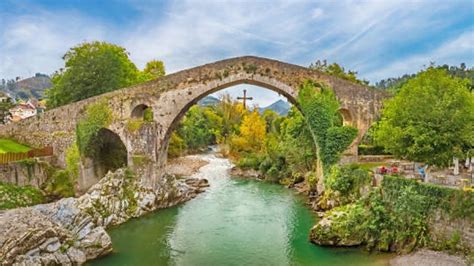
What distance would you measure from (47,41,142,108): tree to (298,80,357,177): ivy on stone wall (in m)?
14.2

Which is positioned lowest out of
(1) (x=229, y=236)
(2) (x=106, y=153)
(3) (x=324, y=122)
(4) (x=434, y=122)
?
(1) (x=229, y=236)

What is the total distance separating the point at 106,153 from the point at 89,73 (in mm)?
6672

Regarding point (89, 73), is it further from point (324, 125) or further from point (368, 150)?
point (368, 150)

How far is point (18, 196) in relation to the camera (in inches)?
768

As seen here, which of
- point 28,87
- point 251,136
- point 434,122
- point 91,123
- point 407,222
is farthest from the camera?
point 28,87

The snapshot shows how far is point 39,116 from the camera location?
24328 mm

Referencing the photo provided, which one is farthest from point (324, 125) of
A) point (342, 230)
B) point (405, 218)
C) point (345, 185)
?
point (405, 218)

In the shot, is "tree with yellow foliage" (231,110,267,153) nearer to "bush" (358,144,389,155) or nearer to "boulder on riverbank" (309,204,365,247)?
"bush" (358,144,389,155)

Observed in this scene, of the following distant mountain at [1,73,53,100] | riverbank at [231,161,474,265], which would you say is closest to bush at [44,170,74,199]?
riverbank at [231,161,474,265]

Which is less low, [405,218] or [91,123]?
[91,123]

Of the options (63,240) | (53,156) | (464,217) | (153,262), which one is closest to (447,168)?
(464,217)

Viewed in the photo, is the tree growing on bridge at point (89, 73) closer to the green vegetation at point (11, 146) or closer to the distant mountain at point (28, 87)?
the green vegetation at point (11, 146)

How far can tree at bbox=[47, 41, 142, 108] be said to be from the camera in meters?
28.6

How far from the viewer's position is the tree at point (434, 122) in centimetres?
1455
